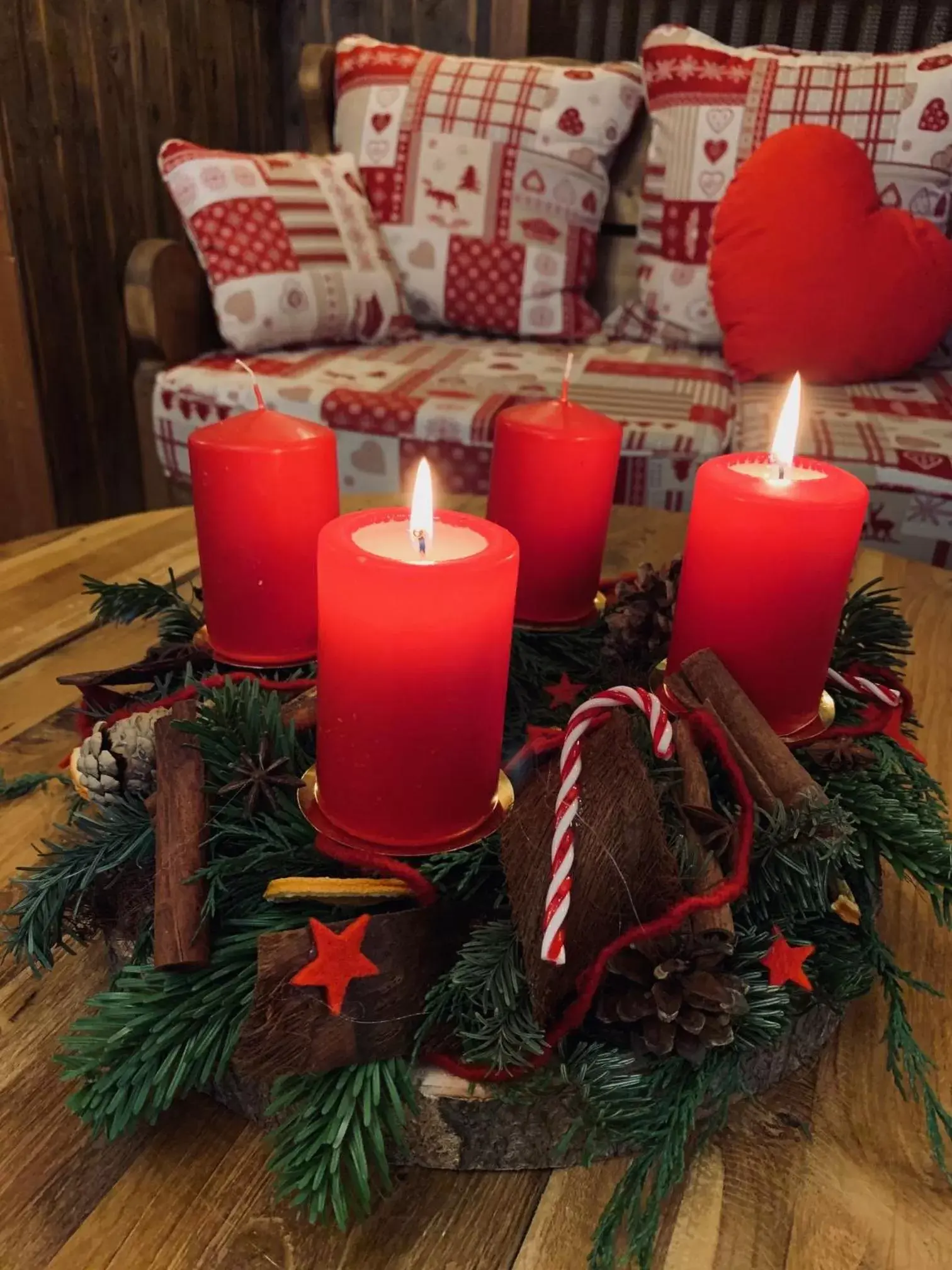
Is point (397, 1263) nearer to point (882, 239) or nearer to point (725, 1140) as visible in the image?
point (725, 1140)

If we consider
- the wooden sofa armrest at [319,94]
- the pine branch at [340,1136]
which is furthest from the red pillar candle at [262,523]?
the wooden sofa armrest at [319,94]

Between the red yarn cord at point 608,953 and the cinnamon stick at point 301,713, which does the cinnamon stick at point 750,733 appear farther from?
the cinnamon stick at point 301,713

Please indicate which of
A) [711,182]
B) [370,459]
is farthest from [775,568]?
[711,182]

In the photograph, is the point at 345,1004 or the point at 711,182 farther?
the point at 711,182

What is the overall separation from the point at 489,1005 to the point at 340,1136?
82 millimetres

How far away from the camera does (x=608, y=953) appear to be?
0.42 meters

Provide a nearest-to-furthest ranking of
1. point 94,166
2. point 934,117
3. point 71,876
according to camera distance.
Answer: point 71,876, point 934,117, point 94,166

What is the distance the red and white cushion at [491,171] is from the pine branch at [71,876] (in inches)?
67.4

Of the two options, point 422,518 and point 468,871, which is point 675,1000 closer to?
point 468,871

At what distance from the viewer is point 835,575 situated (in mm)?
547

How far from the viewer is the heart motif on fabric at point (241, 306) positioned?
1.79 meters

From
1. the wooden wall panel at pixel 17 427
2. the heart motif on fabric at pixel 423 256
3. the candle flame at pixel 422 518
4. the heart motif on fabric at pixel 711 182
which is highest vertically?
the heart motif on fabric at pixel 711 182

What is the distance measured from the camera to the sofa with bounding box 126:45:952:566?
147 cm

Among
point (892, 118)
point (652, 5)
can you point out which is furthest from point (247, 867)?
point (652, 5)
